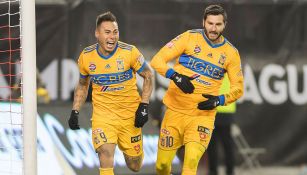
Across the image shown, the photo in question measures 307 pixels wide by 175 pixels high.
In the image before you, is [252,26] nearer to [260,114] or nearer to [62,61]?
[260,114]

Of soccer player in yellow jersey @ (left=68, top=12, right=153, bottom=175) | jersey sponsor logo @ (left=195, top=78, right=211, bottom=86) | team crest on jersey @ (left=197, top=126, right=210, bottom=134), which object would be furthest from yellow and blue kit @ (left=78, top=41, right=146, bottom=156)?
team crest on jersey @ (left=197, top=126, right=210, bottom=134)

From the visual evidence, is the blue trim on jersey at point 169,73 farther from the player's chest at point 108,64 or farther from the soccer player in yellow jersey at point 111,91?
the player's chest at point 108,64

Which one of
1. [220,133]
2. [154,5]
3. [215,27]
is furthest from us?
[154,5]

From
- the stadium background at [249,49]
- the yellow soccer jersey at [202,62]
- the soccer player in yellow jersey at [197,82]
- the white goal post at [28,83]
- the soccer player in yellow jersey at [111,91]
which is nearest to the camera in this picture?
the white goal post at [28,83]

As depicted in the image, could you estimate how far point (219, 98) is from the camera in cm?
1041

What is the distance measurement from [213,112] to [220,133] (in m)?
3.23

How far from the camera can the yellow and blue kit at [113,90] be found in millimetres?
10344

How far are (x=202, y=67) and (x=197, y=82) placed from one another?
168mm

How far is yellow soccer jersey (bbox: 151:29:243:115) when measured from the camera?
34.4 feet

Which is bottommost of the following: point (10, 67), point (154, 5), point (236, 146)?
point (236, 146)

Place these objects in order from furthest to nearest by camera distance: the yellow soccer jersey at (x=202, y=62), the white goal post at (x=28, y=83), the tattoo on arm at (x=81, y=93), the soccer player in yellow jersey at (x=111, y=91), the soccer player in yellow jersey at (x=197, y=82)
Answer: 1. the tattoo on arm at (x=81, y=93)
2. the yellow soccer jersey at (x=202, y=62)
3. the soccer player in yellow jersey at (x=197, y=82)
4. the soccer player in yellow jersey at (x=111, y=91)
5. the white goal post at (x=28, y=83)

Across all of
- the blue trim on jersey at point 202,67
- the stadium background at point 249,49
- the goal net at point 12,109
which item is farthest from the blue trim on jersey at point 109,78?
the stadium background at point 249,49

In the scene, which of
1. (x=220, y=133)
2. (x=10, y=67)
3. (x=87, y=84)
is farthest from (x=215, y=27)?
(x=10, y=67)

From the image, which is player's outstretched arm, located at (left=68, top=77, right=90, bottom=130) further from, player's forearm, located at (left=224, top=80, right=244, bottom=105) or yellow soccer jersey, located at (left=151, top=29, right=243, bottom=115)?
player's forearm, located at (left=224, top=80, right=244, bottom=105)
